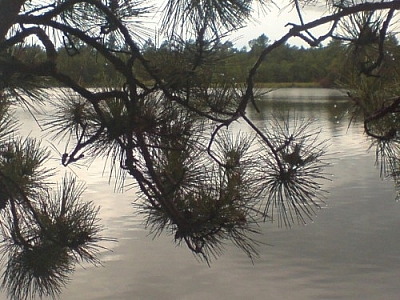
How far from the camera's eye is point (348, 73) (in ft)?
3.43

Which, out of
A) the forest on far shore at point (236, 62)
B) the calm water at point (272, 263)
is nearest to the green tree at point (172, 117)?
the forest on far shore at point (236, 62)

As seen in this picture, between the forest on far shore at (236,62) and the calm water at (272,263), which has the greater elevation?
the forest on far shore at (236,62)

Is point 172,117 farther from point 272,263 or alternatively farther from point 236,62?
point 272,263

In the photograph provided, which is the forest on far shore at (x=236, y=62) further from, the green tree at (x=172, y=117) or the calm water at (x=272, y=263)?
the calm water at (x=272, y=263)

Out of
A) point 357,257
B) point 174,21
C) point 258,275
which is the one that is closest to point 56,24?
point 174,21

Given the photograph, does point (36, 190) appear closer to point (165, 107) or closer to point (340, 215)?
point (165, 107)

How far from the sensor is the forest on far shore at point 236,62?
0.98m

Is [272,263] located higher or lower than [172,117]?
lower

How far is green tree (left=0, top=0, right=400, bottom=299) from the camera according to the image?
0.95 meters

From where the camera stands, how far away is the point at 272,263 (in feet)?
14.6

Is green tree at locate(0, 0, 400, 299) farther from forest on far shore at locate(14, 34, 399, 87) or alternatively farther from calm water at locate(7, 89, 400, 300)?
calm water at locate(7, 89, 400, 300)

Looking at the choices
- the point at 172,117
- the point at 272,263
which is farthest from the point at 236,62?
the point at 272,263

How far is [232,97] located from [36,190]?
593mm

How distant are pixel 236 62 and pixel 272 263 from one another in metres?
3.55
